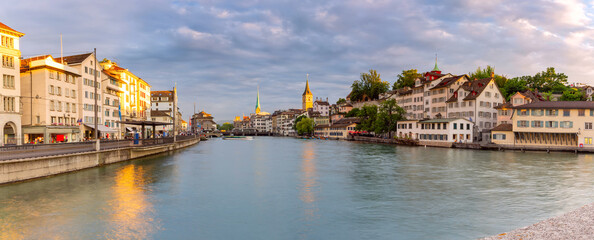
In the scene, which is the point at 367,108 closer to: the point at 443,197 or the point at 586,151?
the point at 586,151

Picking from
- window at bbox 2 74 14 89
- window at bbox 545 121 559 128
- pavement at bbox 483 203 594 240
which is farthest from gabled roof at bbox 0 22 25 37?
window at bbox 545 121 559 128

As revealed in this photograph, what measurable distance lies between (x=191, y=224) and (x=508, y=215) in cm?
1522

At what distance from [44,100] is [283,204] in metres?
37.8

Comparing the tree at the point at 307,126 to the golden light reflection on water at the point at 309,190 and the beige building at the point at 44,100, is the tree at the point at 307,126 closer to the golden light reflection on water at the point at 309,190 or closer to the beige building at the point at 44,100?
the beige building at the point at 44,100

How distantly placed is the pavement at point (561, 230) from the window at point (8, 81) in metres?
43.0

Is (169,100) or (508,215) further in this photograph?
(169,100)

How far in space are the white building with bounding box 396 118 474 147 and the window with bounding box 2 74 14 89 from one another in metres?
69.2

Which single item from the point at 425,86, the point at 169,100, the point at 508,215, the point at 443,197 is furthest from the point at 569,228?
the point at 169,100

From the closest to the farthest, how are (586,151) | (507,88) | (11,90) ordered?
(11,90)
(586,151)
(507,88)

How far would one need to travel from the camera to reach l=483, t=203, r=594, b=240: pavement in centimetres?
1273

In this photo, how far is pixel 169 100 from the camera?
13662 centimetres

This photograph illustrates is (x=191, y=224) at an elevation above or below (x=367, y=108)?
below

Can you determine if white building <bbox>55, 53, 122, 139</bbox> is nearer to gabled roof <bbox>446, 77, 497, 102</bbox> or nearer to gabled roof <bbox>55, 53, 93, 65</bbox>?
gabled roof <bbox>55, 53, 93, 65</bbox>

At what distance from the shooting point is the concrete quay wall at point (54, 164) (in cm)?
2222
